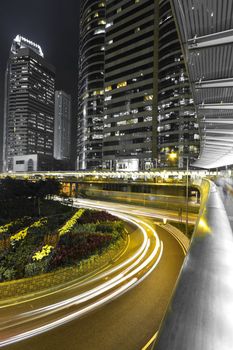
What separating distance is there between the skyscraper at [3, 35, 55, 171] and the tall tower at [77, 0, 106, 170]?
51.0 metres

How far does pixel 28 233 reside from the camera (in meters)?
18.9

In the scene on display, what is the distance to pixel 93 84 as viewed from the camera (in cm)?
10856

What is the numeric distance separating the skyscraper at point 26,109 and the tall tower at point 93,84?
51.0m

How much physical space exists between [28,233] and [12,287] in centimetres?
946

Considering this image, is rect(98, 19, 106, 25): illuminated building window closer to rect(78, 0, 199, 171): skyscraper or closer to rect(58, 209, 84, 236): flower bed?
rect(78, 0, 199, 171): skyscraper

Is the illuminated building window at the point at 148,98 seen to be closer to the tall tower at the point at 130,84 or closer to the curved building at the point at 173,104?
the tall tower at the point at 130,84

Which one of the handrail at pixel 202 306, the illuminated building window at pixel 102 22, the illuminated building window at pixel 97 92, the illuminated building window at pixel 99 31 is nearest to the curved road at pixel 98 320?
the handrail at pixel 202 306

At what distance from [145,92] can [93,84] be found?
104ft

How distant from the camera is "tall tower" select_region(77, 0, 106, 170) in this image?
4227 inches

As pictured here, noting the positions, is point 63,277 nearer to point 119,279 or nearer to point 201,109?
point 119,279

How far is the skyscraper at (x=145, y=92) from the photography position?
78.2 m

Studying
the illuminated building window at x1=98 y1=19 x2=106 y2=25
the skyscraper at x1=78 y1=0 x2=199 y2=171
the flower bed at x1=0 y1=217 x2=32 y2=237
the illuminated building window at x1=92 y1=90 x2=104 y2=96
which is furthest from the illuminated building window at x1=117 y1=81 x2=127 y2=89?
the flower bed at x1=0 y1=217 x2=32 y2=237

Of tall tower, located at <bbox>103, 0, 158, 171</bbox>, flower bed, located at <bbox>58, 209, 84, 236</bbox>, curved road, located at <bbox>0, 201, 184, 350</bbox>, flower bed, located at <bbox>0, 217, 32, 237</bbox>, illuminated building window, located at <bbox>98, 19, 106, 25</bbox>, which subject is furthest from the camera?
illuminated building window, located at <bbox>98, 19, 106, 25</bbox>

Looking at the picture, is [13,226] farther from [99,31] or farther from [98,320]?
[99,31]
